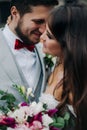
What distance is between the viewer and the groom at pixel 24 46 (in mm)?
3639

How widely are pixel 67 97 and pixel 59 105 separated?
0.25ft

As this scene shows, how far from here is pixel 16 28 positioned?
3.89 metres

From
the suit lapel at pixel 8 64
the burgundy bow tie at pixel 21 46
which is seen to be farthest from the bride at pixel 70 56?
the burgundy bow tie at pixel 21 46

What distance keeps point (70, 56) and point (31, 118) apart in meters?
0.49

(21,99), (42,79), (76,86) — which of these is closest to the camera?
(76,86)

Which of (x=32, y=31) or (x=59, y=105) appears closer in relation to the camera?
(x=59, y=105)

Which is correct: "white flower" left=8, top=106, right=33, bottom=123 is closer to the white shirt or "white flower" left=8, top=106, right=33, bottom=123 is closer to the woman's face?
the woman's face

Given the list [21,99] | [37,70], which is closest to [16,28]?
[37,70]

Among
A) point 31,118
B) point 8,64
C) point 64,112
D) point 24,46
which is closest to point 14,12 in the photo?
point 24,46

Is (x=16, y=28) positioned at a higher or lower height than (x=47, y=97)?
higher

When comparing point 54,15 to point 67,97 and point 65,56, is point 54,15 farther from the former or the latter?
point 67,97

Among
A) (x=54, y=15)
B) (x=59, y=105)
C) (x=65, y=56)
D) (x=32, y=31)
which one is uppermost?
(x=32, y=31)

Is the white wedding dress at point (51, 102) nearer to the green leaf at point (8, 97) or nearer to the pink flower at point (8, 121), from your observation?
the green leaf at point (8, 97)

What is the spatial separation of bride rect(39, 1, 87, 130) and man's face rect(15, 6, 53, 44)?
72cm
